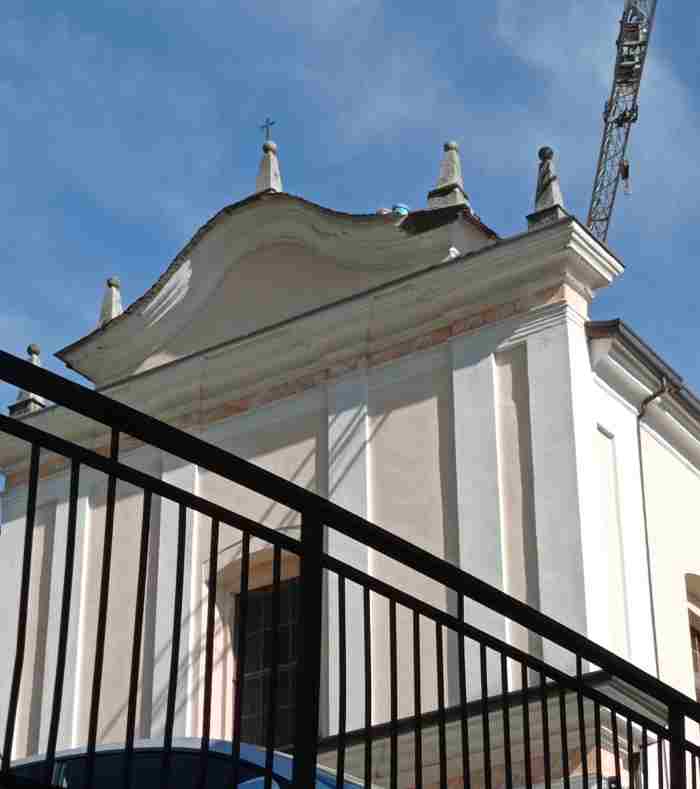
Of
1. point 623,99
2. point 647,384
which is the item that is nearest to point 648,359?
point 647,384

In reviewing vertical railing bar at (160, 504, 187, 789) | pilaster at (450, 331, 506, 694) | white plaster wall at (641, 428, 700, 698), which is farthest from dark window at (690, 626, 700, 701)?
vertical railing bar at (160, 504, 187, 789)

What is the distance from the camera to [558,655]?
14711 millimetres

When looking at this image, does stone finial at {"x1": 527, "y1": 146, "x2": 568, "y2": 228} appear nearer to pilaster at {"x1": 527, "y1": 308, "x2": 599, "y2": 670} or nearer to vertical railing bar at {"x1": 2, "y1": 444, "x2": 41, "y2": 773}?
pilaster at {"x1": 527, "y1": 308, "x2": 599, "y2": 670}

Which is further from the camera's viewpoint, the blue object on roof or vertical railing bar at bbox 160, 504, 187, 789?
the blue object on roof

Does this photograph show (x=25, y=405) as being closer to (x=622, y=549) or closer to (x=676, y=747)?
(x=622, y=549)

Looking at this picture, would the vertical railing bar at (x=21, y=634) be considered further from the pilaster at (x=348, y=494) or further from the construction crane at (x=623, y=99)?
the construction crane at (x=623, y=99)

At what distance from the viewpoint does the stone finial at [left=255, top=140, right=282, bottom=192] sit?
20.3 metres

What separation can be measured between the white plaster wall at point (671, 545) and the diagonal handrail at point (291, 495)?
33.4 ft

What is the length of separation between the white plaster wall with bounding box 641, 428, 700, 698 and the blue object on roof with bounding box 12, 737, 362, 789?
32.9ft

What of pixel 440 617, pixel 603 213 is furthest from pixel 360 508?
pixel 603 213

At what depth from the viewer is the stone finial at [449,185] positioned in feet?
58.5

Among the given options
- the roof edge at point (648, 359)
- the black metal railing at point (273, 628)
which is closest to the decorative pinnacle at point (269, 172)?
the roof edge at point (648, 359)

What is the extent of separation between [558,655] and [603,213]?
3310 centimetres

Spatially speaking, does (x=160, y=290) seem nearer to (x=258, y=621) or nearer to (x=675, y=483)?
(x=258, y=621)
